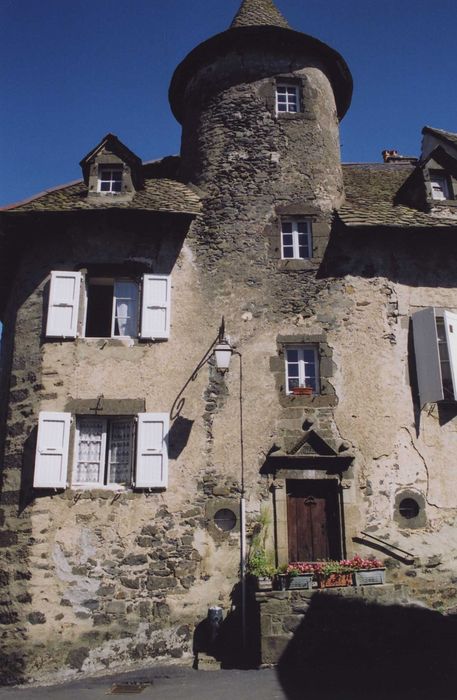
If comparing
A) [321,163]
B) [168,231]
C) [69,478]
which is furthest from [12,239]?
[321,163]

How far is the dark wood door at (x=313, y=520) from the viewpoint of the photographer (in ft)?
33.8

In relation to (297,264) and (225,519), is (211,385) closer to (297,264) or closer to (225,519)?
(225,519)

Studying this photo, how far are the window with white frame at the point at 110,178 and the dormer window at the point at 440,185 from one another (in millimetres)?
6394

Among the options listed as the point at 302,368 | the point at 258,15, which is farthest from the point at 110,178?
the point at 258,15

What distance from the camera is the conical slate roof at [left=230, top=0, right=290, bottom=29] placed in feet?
→ 45.6

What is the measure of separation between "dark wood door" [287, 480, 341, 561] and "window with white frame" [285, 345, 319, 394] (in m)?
1.71

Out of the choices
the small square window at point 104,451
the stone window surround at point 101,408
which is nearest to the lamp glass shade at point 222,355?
the stone window surround at point 101,408

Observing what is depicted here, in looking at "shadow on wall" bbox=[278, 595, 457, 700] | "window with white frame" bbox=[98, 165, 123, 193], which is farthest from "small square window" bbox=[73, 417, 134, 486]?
"window with white frame" bbox=[98, 165, 123, 193]

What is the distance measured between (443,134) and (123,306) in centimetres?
919

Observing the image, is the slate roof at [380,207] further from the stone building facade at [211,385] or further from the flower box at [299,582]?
the flower box at [299,582]

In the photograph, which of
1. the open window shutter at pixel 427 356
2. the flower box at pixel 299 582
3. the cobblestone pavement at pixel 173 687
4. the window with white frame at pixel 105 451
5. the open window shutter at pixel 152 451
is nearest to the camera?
the cobblestone pavement at pixel 173 687

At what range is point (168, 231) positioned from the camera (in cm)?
1169

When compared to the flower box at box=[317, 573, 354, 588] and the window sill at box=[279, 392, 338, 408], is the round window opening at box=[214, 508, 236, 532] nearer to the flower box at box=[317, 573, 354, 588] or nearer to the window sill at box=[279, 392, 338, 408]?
the flower box at box=[317, 573, 354, 588]

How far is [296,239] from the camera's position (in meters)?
12.0
